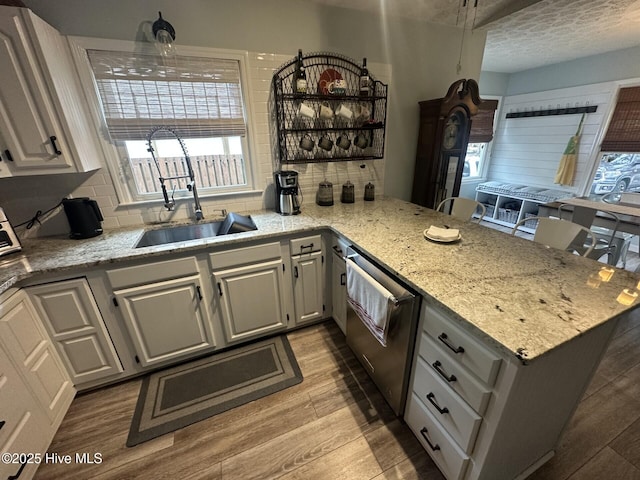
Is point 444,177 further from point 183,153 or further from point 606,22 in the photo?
point 183,153

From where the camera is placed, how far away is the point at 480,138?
14.6 ft

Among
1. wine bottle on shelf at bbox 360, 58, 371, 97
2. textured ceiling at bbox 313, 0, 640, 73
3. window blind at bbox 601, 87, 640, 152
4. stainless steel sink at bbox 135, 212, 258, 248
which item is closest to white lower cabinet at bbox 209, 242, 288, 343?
stainless steel sink at bbox 135, 212, 258, 248

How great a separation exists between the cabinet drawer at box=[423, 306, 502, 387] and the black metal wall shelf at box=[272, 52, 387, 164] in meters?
1.71

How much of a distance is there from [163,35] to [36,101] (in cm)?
81

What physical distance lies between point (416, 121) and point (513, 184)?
324cm

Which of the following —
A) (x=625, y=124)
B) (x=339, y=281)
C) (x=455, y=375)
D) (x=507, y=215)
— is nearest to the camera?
(x=455, y=375)

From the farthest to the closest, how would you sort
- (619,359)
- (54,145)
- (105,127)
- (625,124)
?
(625,124) → (619,359) → (105,127) → (54,145)

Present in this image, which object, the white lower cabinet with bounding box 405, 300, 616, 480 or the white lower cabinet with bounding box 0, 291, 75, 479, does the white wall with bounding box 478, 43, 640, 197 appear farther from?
the white lower cabinet with bounding box 0, 291, 75, 479

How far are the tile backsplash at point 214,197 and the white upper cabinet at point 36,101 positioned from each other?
32 centimetres

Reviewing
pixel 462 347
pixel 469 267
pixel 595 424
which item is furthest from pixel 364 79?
pixel 595 424

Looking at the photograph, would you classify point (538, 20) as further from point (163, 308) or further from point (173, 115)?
point (163, 308)

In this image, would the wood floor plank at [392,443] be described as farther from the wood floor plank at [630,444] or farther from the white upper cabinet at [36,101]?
the white upper cabinet at [36,101]

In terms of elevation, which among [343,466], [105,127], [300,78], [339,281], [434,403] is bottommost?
[343,466]

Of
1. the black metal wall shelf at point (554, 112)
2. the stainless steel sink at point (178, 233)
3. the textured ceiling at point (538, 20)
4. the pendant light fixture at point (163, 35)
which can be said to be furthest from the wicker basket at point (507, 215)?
the pendant light fixture at point (163, 35)
